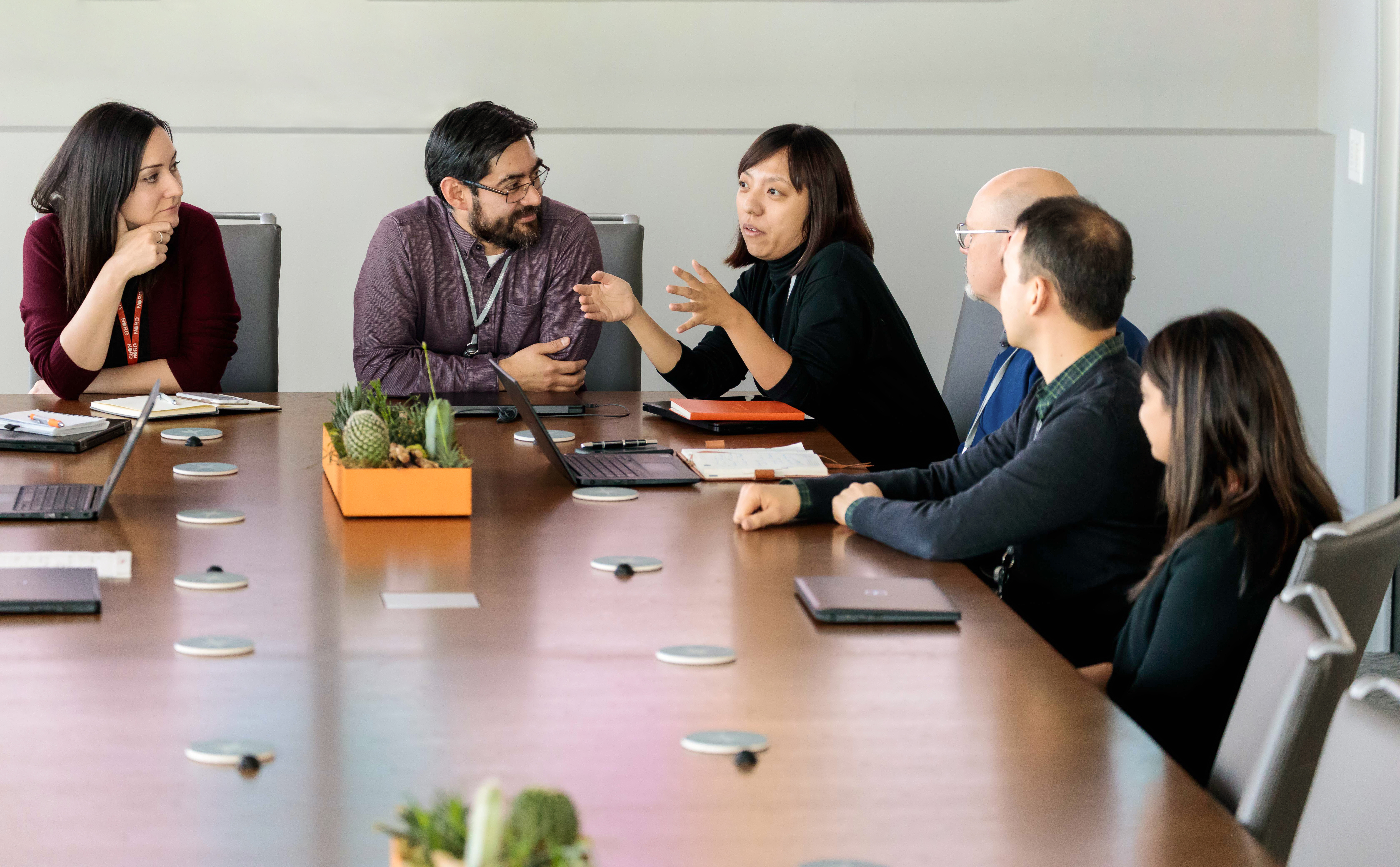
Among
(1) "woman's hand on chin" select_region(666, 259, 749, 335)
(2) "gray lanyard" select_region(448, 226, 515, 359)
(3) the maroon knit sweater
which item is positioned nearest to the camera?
(1) "woman's hand on chin" select_region(666, 259, 749, 335)

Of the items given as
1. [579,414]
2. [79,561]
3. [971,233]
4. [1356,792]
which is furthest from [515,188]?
[1356,792]

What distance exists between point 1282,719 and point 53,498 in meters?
1.56

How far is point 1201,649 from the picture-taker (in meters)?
1.40

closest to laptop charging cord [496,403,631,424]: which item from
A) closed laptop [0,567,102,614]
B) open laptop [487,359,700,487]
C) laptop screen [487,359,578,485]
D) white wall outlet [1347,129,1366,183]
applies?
open laptop [487,359,700,487]

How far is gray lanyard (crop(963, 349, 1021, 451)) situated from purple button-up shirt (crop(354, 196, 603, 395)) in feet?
3.40

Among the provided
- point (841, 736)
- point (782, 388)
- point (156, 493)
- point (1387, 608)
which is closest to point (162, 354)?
point (156, 493)

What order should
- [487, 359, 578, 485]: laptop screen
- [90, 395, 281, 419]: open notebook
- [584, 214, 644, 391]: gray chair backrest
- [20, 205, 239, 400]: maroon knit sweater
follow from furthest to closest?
1. [584, 214, 644, 391]: gray chair backrest
2. [20, 205, 239, 400]: maroon knit sweater
3. [90, 395, 281, 419]: open notebook
4. [487, 359, 578, 485]: laptop screen

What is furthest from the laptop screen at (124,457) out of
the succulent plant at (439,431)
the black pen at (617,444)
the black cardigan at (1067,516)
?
the black cardigan at (1067,516)

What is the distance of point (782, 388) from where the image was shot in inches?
109

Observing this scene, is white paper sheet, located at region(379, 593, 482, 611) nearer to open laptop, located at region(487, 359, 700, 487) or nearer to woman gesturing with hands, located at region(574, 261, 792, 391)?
open laptop, located at region(487, 359, 700, 487)

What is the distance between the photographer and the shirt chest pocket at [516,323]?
313cm

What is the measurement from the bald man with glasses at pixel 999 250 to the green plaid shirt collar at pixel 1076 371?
455 mm

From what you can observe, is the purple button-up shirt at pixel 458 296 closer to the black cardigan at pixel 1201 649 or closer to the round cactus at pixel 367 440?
the round cactus at pixel 367 440

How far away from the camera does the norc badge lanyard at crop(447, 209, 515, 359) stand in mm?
3094
